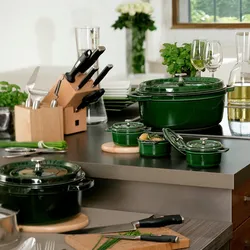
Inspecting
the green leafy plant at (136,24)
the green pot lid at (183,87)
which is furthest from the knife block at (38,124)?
the green leafy plant at (136,24)

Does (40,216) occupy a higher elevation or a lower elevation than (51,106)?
lower

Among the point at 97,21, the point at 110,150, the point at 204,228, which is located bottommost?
the point at 204,228

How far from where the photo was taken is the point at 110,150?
229cm

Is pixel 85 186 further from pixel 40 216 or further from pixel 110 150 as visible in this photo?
pixel 110 150

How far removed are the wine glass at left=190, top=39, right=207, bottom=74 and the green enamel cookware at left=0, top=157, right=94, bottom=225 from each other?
1003mm

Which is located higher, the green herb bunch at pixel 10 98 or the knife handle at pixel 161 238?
the green herb bunch at pixel 10 98

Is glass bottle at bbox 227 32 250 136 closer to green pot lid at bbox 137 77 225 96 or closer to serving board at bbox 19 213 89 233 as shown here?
green pot lid at bbox 137 77 225 96

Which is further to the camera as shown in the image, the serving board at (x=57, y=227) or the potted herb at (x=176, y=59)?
the potted herb at (x=176, y=59)

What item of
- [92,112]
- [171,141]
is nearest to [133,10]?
[92,112]

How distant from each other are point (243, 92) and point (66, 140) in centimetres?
61

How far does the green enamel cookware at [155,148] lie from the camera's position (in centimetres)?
218

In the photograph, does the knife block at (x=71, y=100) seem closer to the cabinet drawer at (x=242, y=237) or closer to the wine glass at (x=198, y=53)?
the wine glass at (x=198, y=53)

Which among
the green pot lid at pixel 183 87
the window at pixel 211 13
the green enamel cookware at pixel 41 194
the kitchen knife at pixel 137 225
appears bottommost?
the kitchen knife at pixel 137 225

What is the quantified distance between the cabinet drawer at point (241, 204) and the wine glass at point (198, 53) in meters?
0.80
